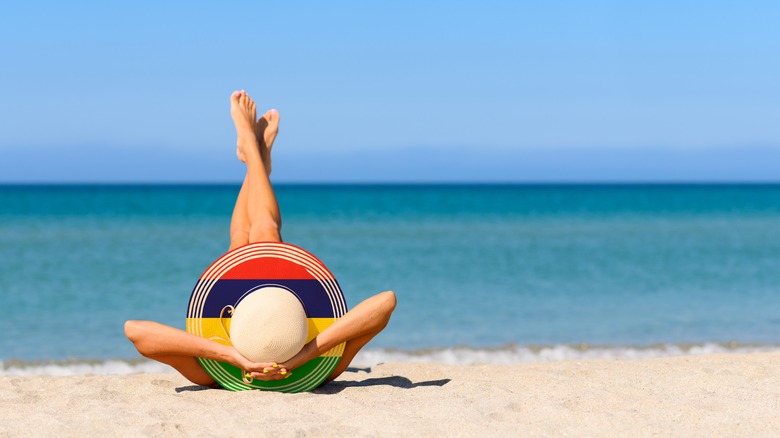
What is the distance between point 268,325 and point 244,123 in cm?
229

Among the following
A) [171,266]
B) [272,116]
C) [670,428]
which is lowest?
[171,266]

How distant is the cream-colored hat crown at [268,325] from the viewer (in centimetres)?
513

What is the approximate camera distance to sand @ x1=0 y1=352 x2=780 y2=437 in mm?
4684

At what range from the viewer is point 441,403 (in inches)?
205

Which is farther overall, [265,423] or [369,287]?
[369,287]

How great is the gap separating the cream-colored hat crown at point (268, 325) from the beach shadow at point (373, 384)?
1.72 ft

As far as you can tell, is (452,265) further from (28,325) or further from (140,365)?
(140,365)

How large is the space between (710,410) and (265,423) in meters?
2.41

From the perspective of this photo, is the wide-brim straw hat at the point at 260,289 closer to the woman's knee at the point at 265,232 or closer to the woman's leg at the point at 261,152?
the woman's knee at the point at 265,232

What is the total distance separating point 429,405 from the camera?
5168 mm

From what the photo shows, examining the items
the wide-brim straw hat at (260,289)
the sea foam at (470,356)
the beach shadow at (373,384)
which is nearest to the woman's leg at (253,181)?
the wide-brim straw hat at (260,289)

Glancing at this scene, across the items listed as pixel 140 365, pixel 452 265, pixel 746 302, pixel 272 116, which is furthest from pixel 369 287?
pixel 272 116

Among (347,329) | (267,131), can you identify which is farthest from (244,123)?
(347,329)

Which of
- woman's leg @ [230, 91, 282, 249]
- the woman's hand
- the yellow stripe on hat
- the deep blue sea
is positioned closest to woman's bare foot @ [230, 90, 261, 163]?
woman's leg @ [230, 91, 282, 249]
